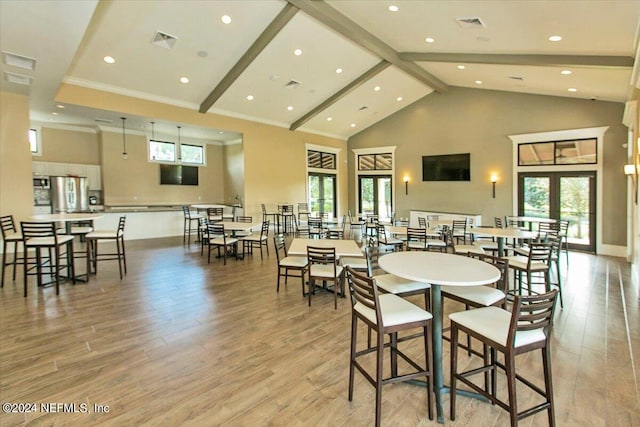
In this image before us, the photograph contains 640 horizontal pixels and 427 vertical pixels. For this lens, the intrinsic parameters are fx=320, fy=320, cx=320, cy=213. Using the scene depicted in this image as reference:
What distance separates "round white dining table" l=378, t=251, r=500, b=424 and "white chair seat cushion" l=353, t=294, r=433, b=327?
0.66 ft

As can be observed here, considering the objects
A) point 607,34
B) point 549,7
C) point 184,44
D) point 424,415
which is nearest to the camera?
point 424,415

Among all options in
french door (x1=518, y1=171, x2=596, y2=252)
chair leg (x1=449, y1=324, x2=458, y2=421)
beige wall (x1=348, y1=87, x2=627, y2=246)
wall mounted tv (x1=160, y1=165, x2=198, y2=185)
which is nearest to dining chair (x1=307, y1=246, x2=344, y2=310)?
chair leg (x1=449, y1=324, x2=458, y2=421)

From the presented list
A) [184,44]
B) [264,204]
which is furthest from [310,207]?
[184,44]

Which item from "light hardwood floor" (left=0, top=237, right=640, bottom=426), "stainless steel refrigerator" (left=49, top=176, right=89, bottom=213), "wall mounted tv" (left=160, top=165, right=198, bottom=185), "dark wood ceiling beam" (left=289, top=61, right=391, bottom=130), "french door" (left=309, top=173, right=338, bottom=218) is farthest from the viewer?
"french door" (left=309, top=173, right=338, bottom=218)

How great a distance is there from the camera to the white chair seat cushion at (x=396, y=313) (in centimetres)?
208

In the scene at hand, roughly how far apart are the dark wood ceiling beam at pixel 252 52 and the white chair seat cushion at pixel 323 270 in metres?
4.74

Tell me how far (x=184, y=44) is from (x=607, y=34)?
275 inches

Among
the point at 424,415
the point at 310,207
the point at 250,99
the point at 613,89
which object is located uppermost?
the point at 250,99

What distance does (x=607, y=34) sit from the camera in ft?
14.5

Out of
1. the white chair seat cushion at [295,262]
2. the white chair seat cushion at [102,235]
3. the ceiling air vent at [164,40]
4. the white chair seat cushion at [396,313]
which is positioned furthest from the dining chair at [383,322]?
the ceiling air vent at [164,40]

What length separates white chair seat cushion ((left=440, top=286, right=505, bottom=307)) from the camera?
236 centimetres

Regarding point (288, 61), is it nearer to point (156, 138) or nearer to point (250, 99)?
point (250, 99)

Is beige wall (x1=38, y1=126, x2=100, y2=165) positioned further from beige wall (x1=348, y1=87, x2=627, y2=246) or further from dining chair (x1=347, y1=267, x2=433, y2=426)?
dining chair (x1=347, y1=267, x2=433, y2=426)

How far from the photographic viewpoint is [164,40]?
6137 millimetres
